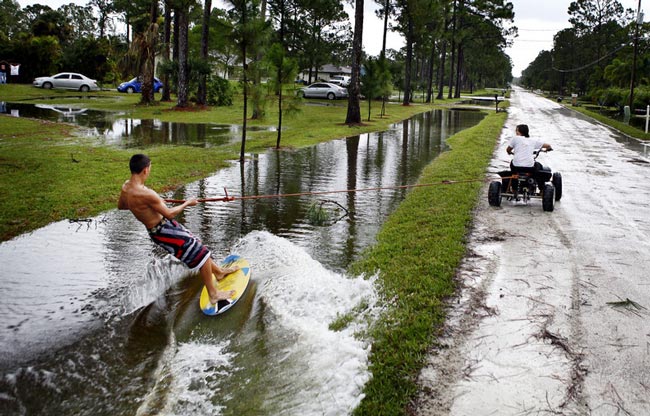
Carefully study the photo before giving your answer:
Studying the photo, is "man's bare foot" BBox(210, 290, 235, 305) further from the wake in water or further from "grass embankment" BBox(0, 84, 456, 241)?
"grass embankment" BBox(0, 84, 456, 241)

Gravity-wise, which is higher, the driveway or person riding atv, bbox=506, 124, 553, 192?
person riding atv, bbox=506, 124, 553, 192

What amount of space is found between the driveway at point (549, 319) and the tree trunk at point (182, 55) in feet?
74.9

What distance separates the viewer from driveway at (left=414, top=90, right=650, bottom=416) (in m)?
3.85

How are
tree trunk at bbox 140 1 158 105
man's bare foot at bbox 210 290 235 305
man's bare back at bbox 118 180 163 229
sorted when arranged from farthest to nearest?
tree trunk at bbox 140 1 158 105 < man's bare foot at bbox 210 290 235 305 < man's bare back at bbox 118 180 163 229

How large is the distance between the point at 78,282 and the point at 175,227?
5.29 feet

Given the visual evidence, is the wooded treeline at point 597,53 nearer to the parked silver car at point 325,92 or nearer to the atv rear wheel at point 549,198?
the parked silver car at point 325,92

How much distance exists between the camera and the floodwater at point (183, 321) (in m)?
4.11

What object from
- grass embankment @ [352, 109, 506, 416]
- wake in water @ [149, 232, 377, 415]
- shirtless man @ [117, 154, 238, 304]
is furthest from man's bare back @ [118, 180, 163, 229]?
grass embankment @ [352, 109, 506, 416]

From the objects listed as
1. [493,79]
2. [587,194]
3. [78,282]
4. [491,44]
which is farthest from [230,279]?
[493,79]

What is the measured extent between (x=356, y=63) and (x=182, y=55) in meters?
10.3

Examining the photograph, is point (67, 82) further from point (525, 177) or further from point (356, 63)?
point (525, 177)

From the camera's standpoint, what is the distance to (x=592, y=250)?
7.15 metres

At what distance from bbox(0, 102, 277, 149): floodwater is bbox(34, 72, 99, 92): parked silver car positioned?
14.1 m

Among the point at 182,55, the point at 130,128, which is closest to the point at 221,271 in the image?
the point at 130,128
